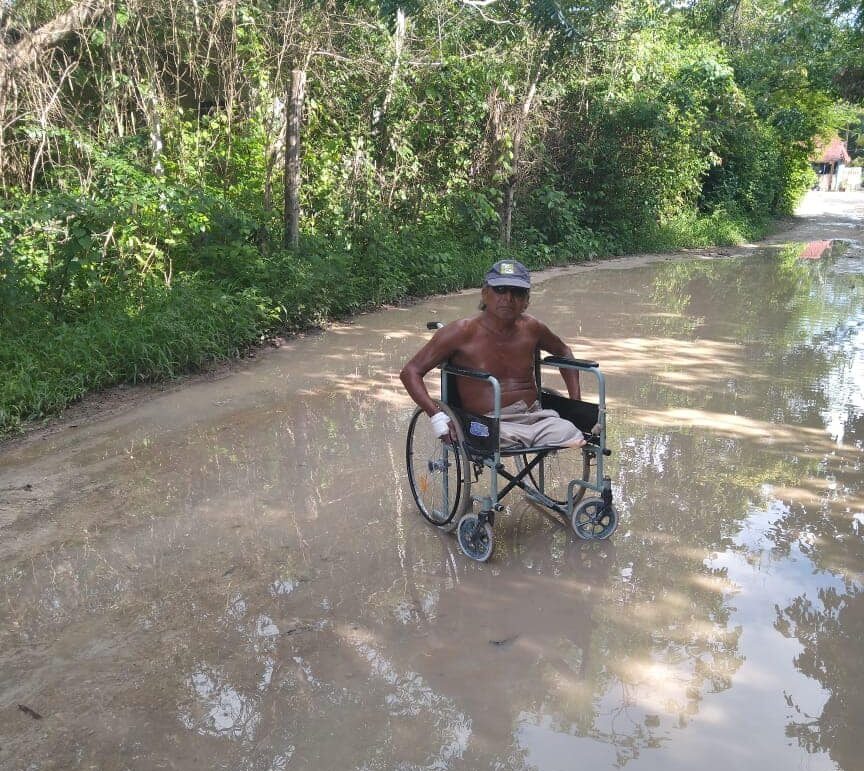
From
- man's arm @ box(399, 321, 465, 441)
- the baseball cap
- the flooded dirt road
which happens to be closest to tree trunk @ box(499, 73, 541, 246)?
the flooded dirt road

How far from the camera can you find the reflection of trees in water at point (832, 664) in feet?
9.77

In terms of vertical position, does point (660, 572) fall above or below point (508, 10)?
below

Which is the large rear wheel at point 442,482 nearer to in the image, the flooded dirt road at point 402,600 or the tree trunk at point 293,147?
the flooded dirt road at point 402,600

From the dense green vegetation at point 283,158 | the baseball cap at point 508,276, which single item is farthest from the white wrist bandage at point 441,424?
the dense green vegetation at point 283,158

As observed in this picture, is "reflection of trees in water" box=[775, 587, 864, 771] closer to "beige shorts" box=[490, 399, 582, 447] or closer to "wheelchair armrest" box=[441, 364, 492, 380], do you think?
"beige shorts" box=[490, 399, 582, 447]

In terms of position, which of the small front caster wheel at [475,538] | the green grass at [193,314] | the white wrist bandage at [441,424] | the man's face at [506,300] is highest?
the man's face at [506,300]

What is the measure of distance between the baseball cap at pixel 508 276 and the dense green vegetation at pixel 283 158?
432cm

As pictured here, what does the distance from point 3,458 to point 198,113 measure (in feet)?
23.7

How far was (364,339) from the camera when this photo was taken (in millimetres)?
10094

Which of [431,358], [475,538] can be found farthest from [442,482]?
[431,358]

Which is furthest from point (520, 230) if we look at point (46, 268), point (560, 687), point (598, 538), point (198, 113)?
point (560, 687)

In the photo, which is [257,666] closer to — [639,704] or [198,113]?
[639,704]

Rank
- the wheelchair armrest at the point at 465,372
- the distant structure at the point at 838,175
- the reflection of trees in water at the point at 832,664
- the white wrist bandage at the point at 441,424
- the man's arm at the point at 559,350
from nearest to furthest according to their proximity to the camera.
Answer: the reflection of trees in water at the point at 832,664, the wheelchair armrest at the point at 465,372, the white wrist bandage at the point at 441,424, the man's arm at the point at 559,350, the distant structure at the point at 838,175

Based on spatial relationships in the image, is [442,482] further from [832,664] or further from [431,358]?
[832,664]
